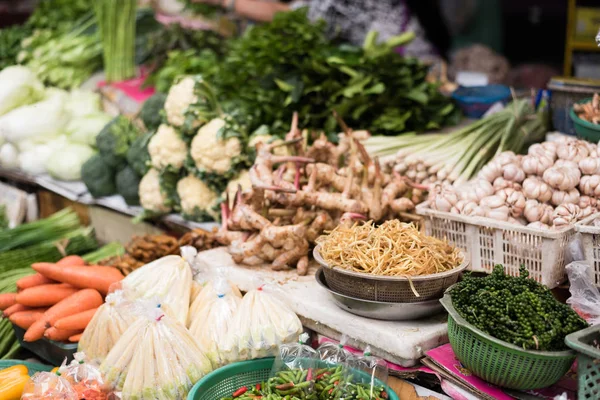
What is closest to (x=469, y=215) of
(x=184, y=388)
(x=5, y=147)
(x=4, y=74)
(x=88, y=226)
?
(x=184, y=388)

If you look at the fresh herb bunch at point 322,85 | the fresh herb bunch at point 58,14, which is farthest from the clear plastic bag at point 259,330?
the fresh herb bunch at point 58,14

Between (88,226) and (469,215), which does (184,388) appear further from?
(88,226)

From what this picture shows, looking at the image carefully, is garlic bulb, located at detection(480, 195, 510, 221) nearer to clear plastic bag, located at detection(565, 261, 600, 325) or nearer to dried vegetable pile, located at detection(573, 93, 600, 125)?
clear plastic bag, located at detection(565, 261, 600, 325)

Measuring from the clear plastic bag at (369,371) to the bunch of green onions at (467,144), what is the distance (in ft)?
4.07

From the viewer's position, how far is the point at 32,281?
3518 mm

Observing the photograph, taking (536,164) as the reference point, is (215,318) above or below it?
below

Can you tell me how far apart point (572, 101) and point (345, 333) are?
7.40ft

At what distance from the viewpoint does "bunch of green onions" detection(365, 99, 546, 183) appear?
3443mm

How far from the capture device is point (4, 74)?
6.02m

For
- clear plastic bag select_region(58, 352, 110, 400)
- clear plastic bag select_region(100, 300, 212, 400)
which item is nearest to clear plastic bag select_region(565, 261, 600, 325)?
clear plastic bag select_region(100, 300, 212, 400)

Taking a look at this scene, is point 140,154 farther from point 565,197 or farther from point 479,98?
point 565,197

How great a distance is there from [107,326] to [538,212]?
2.01m

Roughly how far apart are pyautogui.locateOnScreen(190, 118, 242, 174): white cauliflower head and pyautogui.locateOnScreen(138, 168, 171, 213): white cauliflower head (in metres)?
0.55

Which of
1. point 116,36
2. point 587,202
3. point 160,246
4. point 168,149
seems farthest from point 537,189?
point 116,36
